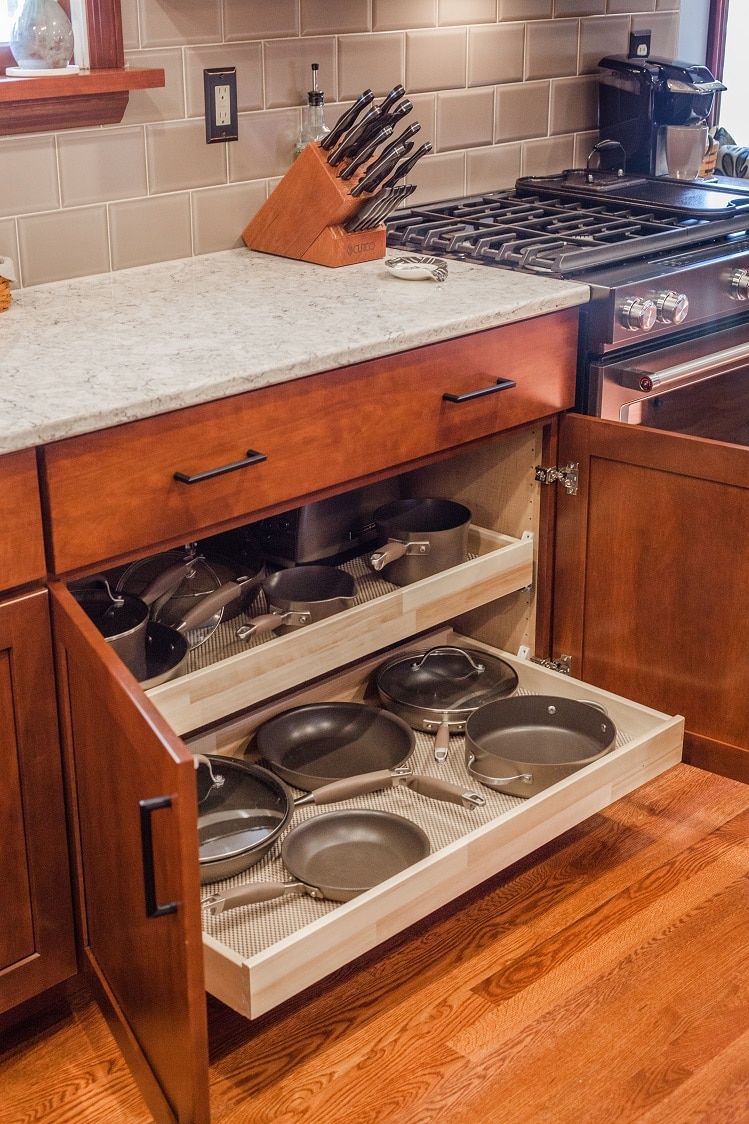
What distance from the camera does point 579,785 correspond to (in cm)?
176

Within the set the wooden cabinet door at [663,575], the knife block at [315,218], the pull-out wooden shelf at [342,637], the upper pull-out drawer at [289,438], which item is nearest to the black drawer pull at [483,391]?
the upper pull-out drawer at [289,438]

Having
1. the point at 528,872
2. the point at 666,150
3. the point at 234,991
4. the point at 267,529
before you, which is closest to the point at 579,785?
the point at 528,872

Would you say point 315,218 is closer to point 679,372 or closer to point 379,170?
point 379,170

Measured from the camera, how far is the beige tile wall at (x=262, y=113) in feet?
6.65

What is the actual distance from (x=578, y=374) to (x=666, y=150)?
102cm

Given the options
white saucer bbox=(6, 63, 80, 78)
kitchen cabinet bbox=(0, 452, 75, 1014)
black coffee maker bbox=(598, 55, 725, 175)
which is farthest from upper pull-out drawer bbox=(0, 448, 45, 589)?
black coffee maker bbox=(598, 55, 725, 175)

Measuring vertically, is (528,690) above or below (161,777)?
below

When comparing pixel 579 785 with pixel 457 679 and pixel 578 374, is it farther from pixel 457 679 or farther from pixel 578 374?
pixel 578 374

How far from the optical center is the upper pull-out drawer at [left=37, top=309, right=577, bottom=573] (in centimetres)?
146

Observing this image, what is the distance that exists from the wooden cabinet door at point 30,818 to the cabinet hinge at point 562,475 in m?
Answer: 0.96

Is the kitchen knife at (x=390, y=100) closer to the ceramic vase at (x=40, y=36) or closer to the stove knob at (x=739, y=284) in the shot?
the ceramic vase at (x=40, y=36)

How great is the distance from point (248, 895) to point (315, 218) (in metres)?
1.19

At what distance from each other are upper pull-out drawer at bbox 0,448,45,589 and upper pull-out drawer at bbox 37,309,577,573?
0.07 feet

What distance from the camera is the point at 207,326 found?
1773 millimetres
